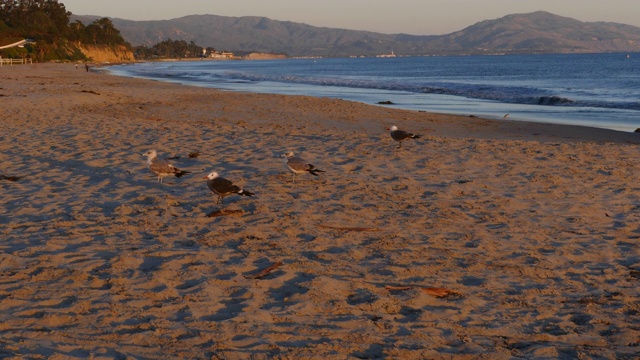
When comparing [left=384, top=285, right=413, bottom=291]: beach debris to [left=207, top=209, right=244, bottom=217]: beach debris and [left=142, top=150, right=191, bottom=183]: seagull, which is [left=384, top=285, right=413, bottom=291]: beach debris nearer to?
[left=207, top=209, right=244, bottom=217]: beach debris

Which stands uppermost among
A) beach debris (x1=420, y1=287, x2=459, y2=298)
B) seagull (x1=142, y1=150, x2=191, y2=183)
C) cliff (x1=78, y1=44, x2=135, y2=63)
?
cliff (x1=78, y1=44, x2=135, y2=63)

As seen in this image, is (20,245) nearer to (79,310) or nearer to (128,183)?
(79,310)

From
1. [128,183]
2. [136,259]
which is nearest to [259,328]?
[136,259]

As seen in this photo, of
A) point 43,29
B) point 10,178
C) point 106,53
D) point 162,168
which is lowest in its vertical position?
point 10,178

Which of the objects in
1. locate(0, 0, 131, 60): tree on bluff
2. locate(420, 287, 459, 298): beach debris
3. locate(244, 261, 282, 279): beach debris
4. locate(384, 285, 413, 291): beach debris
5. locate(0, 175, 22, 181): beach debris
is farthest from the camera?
locate(0, 0, 131, 60): tree on bluff

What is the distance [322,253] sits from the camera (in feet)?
22.3

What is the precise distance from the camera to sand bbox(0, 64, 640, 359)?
15.8 ft

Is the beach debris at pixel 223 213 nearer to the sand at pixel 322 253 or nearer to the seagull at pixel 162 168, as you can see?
the sand at pixel 322 253

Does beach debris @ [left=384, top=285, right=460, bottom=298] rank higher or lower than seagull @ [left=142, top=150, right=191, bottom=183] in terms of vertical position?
lower

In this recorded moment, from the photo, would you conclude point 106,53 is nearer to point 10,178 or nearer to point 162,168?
point 10,178


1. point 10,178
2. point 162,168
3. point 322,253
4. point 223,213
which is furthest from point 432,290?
point 10,178

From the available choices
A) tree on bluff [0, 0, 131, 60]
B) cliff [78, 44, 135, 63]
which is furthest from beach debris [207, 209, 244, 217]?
cliff [78, 44, 135, 63]

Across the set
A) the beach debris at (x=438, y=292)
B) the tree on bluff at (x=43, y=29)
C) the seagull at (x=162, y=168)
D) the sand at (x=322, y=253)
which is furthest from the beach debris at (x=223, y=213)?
the tree on bluff at (x=43, y=29)

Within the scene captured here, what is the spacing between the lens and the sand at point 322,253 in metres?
4.80
